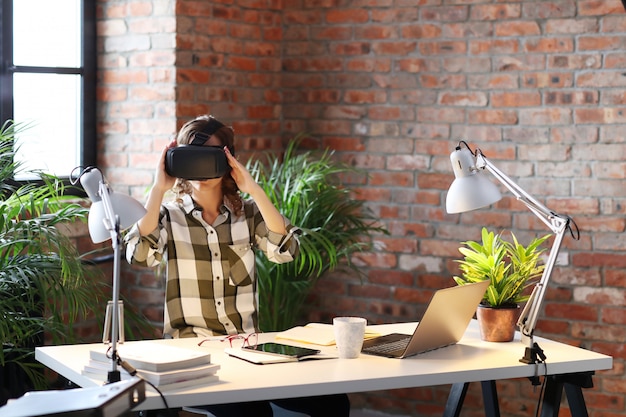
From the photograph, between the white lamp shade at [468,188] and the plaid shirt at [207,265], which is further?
the plaid shirt at [207,265]

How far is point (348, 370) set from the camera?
247cm

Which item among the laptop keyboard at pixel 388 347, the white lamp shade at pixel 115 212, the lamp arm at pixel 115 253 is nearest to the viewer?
the lamp arm at pixel 115 253

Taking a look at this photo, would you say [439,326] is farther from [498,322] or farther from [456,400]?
[456,400]

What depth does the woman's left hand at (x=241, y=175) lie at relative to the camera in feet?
9.98

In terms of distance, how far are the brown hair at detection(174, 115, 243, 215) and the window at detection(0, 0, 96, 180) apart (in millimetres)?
895

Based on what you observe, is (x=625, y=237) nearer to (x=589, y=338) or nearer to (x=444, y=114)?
(x=589, y=338)

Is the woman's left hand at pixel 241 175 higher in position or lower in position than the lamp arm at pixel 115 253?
→ higher

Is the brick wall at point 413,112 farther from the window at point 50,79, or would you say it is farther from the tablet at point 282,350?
the tablet at point 282,350

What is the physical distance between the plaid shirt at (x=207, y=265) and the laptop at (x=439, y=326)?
21.2 inches

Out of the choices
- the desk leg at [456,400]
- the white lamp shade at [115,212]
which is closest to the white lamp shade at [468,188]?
the desk leg at [456,400]

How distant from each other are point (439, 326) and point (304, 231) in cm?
113

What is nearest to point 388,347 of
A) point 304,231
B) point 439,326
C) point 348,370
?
point 439,326

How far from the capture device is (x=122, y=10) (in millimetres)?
4211

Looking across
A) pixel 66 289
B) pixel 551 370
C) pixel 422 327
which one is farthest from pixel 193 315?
pixel 551 370
